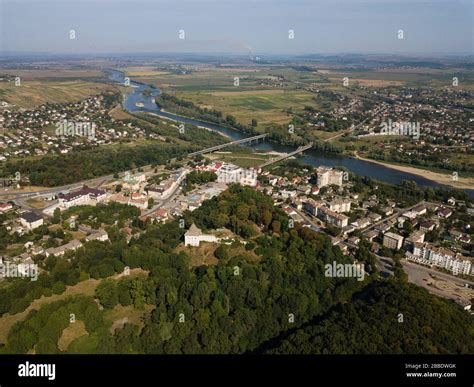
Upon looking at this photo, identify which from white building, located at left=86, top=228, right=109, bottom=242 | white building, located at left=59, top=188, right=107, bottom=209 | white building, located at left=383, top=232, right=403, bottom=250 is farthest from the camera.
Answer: white building, located at left=59, top=188, right=107, bottom=209

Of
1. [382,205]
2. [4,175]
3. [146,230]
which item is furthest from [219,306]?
[4,175]

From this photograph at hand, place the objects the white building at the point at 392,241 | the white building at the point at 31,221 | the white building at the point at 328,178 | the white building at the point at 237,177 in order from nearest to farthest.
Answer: the white building at the point at 392,241, the white building at the point at 31,221, the white building at the point at 328,178, the white building at the point at 237,177

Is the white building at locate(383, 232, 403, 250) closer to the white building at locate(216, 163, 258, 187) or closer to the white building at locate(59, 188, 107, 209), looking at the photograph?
the white building at locate(216, 163, 258, 187)

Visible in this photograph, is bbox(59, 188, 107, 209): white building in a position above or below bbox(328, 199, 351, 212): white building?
above

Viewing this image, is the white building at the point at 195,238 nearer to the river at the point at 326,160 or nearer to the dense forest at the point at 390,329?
the dense forest at the point at 390,329

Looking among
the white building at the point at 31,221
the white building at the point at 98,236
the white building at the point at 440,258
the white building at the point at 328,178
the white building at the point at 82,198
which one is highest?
the white building at the point at 328,178

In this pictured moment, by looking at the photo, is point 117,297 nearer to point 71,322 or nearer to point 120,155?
point 71,322

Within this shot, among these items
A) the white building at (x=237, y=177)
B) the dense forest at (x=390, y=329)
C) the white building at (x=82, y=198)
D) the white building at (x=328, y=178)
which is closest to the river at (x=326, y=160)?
the white building at (x=328, y=178)

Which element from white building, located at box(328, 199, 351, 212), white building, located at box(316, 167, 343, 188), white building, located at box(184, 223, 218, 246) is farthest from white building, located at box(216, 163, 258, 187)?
white building, located at box(184, 223, 218, 246)

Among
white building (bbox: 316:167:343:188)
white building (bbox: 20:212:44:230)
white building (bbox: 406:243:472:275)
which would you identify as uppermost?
white building (bbox: 316:167:343:188)
